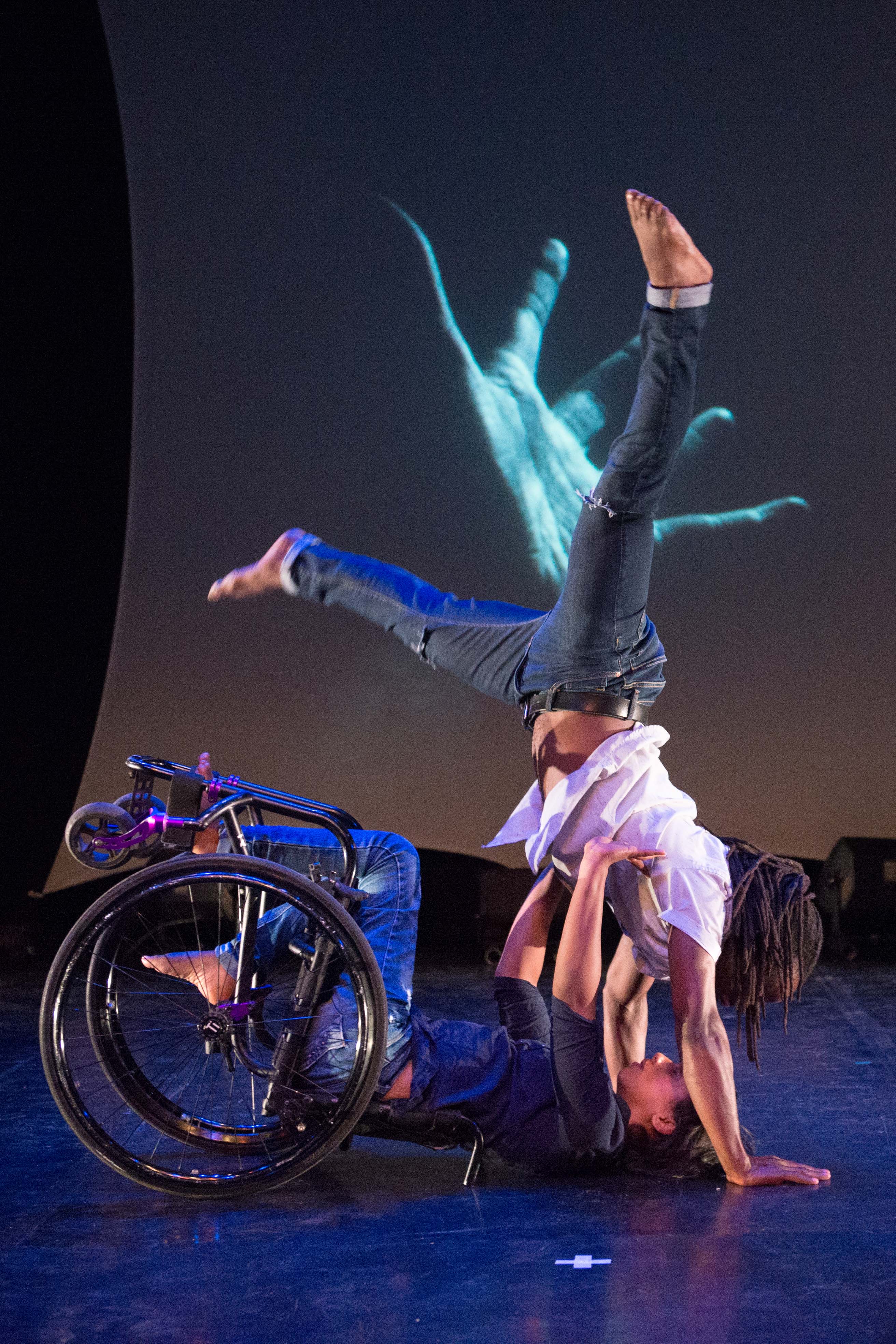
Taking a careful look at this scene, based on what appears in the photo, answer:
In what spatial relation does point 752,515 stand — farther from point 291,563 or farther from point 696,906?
point 696,906

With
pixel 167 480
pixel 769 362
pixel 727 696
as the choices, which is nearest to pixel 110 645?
pixel 167 480

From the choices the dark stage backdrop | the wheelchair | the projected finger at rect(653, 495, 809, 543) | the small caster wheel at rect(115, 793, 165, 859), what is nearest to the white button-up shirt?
the wheelchair

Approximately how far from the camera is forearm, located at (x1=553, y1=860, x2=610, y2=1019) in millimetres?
1991

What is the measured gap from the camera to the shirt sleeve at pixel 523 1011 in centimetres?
224

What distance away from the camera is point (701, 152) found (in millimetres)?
4867

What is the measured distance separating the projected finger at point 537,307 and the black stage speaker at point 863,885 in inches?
95.1

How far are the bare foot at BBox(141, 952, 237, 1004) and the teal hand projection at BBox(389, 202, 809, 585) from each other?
118 inches

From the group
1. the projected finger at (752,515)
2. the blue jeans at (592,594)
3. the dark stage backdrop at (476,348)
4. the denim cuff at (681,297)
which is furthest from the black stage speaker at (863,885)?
the denim cuff at (681,297)

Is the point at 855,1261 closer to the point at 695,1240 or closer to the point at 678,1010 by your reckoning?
the point at 695,1240

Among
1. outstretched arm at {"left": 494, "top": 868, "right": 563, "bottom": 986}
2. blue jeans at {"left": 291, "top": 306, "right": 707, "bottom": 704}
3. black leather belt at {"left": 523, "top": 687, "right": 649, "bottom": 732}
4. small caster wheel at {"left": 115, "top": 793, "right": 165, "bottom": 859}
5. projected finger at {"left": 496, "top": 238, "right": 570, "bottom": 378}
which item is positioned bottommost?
outstretched arm at {"left": 494, "top": 868, "right": 563, "bottom": 986}

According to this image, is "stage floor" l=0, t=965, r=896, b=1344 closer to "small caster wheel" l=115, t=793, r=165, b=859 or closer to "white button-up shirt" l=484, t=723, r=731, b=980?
"white button-up shirt" l=484, t=723, r=731, b=980

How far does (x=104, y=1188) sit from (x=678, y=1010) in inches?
41.6

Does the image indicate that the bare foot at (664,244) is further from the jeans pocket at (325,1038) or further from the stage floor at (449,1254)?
the stage floor at (449,1254)

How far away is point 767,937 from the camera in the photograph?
2.26 m
